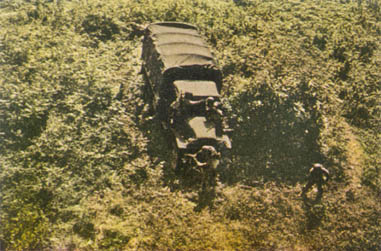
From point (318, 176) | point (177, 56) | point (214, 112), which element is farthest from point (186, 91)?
point (318, 176)

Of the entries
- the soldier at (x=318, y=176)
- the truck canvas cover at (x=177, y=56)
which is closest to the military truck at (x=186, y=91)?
the truck canvas cover at (x=177, y=56)

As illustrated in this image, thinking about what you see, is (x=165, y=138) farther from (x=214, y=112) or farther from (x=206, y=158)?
(x=206, y=158)

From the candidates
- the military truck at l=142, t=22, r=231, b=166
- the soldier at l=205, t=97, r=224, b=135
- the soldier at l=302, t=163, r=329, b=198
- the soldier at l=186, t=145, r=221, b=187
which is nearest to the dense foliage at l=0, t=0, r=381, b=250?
the soldier at l=302, t=163, r=329, b=198

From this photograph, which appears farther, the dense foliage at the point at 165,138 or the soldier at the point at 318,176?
the soldier at the point at 318,176

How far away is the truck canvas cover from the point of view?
9.30m

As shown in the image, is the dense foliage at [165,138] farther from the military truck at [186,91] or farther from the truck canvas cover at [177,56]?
the truck canvas cover at [177,56]

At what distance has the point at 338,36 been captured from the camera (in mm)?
15156

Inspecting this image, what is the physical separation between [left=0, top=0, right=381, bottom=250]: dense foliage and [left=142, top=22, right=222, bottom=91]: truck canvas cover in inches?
54.9

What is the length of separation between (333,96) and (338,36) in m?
4.42

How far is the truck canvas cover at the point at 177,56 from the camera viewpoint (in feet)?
30.5

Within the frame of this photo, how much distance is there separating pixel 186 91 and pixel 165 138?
170cm

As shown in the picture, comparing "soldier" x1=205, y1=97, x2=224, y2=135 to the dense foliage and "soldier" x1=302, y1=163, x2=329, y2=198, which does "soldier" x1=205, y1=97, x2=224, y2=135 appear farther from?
"soldier" x1=302, y1=163, x2=329, y2=198

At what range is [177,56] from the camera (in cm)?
956

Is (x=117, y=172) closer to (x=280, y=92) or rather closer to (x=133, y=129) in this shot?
(x=133, y=129)
